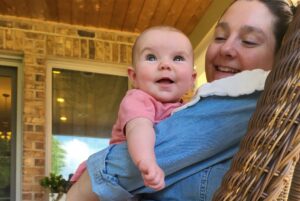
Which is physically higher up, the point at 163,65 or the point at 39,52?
the point at 39,52

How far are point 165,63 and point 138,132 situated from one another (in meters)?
0.24

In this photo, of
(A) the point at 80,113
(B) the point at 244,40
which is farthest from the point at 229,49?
(A) the point at 80,113

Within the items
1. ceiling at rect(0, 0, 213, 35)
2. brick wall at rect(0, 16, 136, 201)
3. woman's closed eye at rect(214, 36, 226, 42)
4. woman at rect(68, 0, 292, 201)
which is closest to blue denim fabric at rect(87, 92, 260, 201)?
woman at rect(68, 0, 292, 201)

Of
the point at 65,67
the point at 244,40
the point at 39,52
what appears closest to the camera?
the point at 244,40

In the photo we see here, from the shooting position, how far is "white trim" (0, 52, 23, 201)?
13.9 ft

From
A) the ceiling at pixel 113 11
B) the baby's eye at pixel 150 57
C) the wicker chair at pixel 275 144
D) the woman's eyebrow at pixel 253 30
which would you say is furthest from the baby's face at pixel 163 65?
the ceiling at pixel 113 11

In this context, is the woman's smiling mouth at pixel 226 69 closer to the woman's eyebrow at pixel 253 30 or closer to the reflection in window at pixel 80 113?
the woman's eyebrow at pixel 253 30

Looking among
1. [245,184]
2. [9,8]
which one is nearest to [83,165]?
[245,184]

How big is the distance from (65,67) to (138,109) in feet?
12.3

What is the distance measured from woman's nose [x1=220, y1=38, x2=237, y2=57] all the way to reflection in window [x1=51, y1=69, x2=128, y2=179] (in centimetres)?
352

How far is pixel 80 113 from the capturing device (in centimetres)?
464

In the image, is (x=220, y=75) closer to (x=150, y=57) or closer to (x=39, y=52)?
(x=150, y=57)

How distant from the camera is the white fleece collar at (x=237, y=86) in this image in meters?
0.80

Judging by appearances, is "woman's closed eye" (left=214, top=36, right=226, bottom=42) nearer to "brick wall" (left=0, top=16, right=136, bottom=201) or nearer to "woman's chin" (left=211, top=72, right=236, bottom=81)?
Answer: "woman's chin" (left=211, top=72, right=236, bottom=81)
